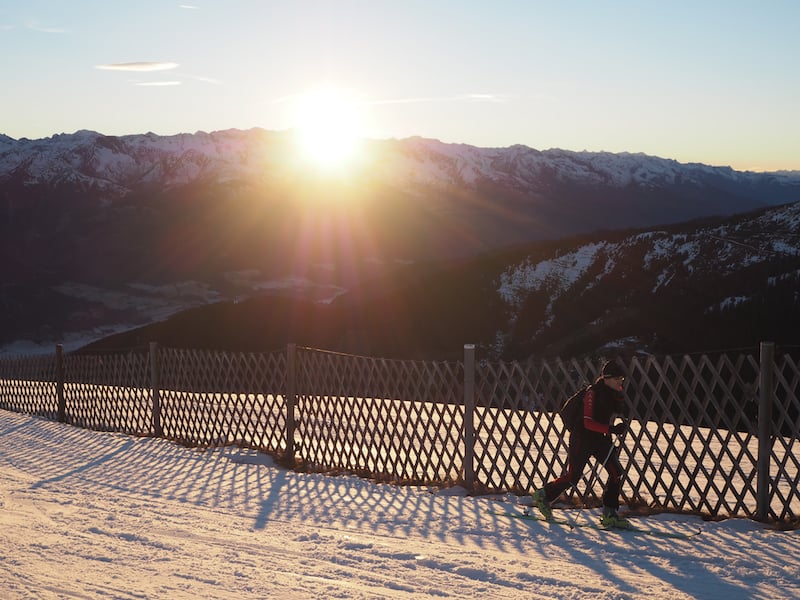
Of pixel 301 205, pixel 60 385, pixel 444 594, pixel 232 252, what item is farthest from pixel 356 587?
Result: pixel 301 205

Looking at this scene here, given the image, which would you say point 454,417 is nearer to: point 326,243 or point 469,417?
point 469,417

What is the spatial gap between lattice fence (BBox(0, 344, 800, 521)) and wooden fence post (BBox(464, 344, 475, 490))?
14mm

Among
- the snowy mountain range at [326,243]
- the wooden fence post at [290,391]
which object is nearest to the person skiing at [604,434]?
the wooden fence post at [290,391]

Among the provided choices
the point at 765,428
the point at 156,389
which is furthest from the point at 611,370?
the point at 156,389

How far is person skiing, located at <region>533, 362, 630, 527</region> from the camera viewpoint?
6.70 meters

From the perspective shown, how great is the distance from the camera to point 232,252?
11106 cm

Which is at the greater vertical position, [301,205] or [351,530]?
[301,205]

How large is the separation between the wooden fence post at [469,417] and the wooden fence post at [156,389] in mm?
6233

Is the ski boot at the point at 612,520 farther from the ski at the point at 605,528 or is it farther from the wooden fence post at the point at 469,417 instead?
the wooden fence post at the point at 469,417

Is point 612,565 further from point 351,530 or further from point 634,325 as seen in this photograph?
point 634,325

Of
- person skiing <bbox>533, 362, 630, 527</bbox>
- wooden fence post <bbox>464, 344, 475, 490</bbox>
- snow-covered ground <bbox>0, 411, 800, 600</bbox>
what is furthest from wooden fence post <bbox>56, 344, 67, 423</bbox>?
person skiing <bbox>533, 362, 630, 527</bbox>

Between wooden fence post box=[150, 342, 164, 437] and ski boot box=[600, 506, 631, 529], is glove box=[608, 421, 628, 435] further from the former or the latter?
wooden fence post box=[150, 342, 164, 437]

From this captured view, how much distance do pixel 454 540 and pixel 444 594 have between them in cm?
141

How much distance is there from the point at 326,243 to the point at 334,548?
113717 mm
